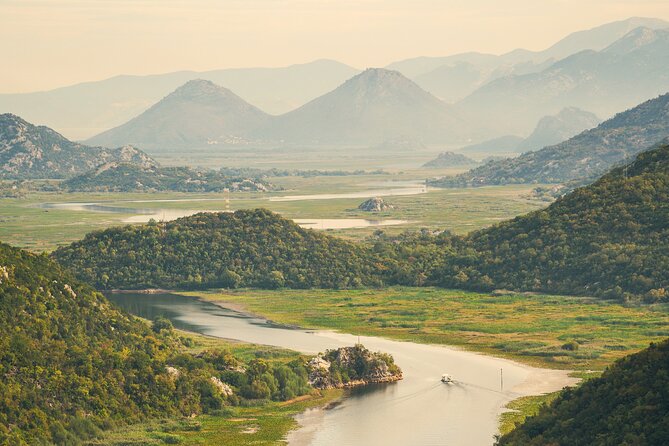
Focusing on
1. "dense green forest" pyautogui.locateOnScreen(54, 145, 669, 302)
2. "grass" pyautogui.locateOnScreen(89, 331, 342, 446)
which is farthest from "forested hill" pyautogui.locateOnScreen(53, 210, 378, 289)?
"grass" pyautogui.locateOnScreen(89, 331, 342, 446)

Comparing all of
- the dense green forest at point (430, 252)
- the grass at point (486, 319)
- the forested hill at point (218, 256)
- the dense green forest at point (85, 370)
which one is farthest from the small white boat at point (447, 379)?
the forested hill at point (218, 256)

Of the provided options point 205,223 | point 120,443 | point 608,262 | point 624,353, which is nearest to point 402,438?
point 120,443

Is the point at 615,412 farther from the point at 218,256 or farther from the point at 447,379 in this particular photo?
the point at 218,256

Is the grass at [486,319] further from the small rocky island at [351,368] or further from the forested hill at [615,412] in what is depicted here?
the forested hill at [615,412]

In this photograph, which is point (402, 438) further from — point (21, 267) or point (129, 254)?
point (129, 254)

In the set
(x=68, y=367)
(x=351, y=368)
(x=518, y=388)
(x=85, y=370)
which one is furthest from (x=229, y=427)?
(x=518, y=388)

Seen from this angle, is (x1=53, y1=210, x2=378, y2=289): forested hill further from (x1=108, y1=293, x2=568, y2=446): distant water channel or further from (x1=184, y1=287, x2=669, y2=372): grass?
(x1=108, y1=293, x2=568, y2=446): distant water channel
